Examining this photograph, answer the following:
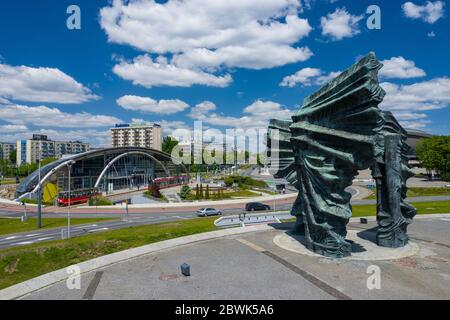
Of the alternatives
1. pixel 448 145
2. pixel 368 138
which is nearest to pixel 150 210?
pixel 368 138

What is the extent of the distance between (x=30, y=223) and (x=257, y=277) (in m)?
34.9

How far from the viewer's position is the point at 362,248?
736 inches

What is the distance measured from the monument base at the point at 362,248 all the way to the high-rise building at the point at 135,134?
148m

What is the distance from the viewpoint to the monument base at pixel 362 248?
17.1 meters

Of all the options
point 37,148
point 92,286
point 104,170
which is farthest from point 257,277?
point 37,148

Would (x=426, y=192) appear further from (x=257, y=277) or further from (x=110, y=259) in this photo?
(x=110, y=259)

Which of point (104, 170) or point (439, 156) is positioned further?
point (439, 156)

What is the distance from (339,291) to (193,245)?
10350 millimetres

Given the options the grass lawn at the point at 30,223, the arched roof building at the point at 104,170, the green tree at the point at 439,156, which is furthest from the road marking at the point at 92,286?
the green tree at the point at 439,156

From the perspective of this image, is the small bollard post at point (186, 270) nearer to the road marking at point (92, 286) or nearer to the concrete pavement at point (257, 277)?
the concrete pavement at point (257, 277)

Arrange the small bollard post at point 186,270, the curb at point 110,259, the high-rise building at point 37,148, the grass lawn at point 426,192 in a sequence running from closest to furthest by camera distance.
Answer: the curb at point 110,259
the small bollard post at point 186,270
the grass lawn at point 426,192
the high-rise building at point 37,148

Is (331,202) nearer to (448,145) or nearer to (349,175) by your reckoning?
(349,175)

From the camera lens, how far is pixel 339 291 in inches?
494

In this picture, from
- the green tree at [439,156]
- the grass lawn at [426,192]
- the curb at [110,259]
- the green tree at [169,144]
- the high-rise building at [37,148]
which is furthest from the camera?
the high-rise building at [37,148]
